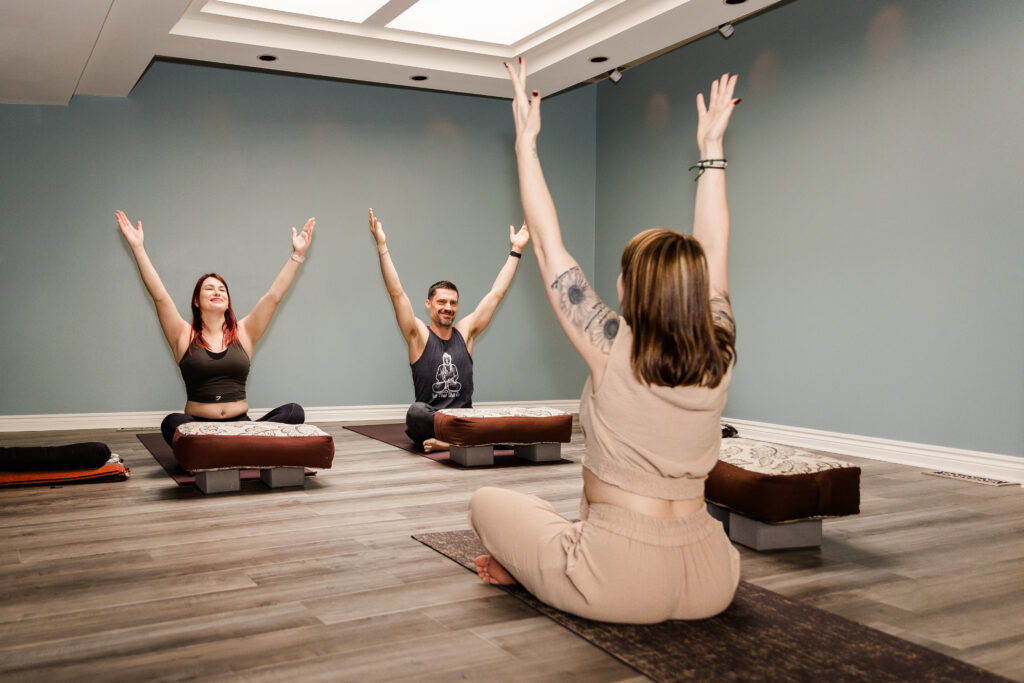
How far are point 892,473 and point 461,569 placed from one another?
2801 millimetres

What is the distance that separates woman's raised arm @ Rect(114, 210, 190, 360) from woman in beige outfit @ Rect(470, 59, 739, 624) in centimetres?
292

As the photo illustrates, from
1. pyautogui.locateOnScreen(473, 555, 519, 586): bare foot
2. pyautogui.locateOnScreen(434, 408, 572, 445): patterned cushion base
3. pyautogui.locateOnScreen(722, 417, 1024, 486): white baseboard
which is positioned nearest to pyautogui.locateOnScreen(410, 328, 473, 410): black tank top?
pyautogui.locateOnScreen(434, 408, 572, 445): patterned cushion base

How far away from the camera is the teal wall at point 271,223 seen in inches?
235

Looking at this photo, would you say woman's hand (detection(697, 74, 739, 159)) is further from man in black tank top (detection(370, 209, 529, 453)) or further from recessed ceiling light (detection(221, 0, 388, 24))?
recessed ceiling light (detection(221, 0, 388, 24))

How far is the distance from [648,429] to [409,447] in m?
3.44

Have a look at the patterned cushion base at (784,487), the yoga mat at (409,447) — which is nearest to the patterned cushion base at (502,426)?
the yoga mat at (409,447)

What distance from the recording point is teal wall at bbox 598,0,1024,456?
4332 mm

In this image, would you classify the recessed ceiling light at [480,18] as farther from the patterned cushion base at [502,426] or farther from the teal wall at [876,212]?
the patterned cushion base at [502,426]

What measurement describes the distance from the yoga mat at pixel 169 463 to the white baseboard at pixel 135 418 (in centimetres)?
56

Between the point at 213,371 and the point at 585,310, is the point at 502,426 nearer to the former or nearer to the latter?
→ the point at 213,371

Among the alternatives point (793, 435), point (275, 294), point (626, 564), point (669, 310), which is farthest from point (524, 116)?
point (793, 435)

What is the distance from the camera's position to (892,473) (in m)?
4.40

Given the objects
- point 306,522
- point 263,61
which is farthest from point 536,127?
point 263,61

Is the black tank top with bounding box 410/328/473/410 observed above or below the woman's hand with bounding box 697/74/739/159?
below
